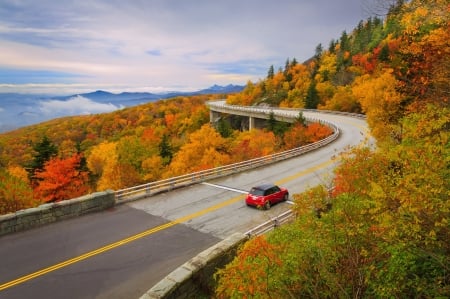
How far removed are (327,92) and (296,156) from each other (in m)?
49.5

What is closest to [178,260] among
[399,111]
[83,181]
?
[399,111]

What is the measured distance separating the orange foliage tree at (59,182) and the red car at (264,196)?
24558 mm

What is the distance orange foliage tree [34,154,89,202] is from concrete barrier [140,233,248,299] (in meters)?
28.2

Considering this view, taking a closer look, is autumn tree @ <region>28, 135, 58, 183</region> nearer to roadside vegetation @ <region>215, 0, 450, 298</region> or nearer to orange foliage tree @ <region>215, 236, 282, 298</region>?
roadside vegetation @ <region>215, 0, 450, 298</region>

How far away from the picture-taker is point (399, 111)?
2603 cm

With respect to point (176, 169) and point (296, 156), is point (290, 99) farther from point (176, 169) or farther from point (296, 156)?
point (296, 156)

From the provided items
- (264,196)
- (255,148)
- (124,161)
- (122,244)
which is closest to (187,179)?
(264,196)

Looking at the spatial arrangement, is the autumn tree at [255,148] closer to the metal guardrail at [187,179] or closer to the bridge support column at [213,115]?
the metal guardrail at [187,179]

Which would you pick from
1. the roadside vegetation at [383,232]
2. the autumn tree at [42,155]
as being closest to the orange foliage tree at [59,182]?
the autumn tree at [42,155]

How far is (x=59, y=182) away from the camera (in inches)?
1428

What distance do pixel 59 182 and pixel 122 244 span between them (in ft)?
88.1

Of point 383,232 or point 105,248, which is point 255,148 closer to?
point 105,248

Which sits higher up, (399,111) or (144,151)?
(399,111)

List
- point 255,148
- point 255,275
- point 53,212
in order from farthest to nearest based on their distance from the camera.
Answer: point 255,148, point 53,212, point 255,275
